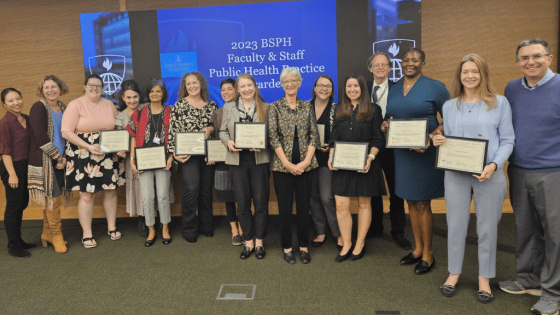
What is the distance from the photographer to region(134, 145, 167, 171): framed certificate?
351cm

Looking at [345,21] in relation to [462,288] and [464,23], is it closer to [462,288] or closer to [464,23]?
[464,23]

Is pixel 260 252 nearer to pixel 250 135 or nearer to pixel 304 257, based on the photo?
pixel 304 257

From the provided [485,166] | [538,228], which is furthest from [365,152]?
[538,228]

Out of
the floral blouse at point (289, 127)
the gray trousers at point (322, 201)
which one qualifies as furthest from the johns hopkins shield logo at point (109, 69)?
the gray trousers at point (322, 201)

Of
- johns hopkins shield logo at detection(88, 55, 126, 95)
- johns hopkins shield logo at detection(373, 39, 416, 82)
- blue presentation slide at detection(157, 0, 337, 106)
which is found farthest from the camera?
johns hopkins shield logo at detection(88, 55, 126, 95)

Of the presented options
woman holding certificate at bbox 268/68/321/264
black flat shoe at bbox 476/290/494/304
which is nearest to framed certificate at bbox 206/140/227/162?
woman holding certificate at bbox 268/68/321/264

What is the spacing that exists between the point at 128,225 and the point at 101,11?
266cm

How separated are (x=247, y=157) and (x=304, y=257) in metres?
0.98

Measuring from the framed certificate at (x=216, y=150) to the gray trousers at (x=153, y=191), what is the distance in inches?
20.7

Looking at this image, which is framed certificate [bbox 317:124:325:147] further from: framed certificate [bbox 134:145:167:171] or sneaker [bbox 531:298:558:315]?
sneaker [bbox 531:298:558:315]

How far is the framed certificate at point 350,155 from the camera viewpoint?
9.18 feet

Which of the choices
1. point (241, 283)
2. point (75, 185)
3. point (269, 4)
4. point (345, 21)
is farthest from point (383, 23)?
point (75, 185)

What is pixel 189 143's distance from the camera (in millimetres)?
3469

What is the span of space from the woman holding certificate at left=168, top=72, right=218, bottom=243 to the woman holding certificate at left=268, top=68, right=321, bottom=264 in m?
0.91
